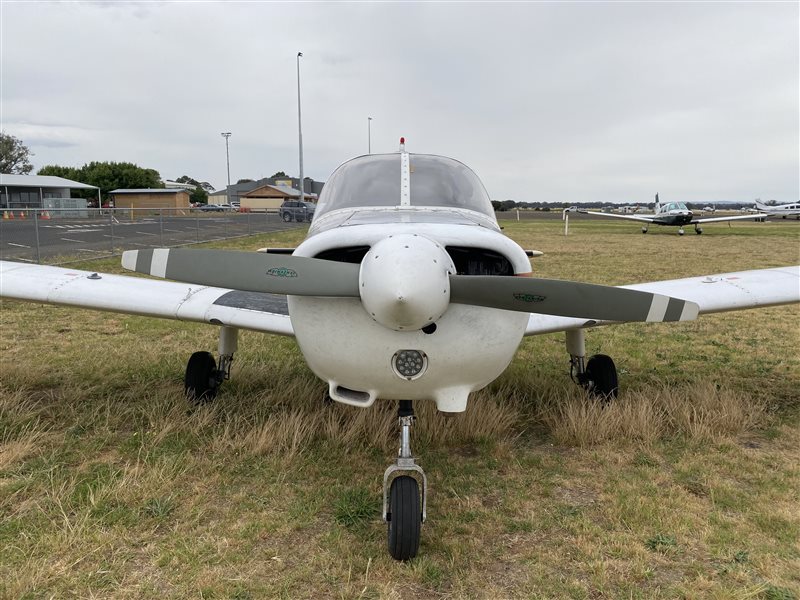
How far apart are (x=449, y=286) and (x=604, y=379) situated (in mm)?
3224

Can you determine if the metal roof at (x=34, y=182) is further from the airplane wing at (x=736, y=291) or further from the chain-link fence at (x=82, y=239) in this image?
the airplane wing at (x=736, y=291)

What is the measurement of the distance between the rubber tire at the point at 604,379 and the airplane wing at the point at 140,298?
113 inches

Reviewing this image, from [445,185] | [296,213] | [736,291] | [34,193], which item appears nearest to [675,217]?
[296,213]

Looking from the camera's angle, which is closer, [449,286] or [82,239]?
[449,286]

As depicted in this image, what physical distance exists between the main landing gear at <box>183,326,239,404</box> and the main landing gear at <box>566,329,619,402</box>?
10.4 ft

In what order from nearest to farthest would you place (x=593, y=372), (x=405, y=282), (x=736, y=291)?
(x=405, y=282) < (x=736, y=291) < (x=593, y=372)

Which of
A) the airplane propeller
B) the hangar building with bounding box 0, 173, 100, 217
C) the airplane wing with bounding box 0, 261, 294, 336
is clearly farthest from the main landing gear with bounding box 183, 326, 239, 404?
the hangar building with bounding box 0, 173, 100, 217

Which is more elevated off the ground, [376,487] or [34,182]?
[34,182]

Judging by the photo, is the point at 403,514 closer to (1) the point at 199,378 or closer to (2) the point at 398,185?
(2) the point at 398,185

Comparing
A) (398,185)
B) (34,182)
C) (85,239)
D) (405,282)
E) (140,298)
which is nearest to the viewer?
(405,282)

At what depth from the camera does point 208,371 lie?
4.96 metres

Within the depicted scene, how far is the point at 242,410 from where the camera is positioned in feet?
15.4

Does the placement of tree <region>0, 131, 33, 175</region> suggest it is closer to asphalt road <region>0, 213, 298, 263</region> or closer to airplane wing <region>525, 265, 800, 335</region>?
asphalt road <region>0, 213, 298, 263</region>

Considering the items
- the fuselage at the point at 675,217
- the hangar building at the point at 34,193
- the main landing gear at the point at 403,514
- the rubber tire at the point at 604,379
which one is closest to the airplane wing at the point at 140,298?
the main landing gear at the point at 403,514
